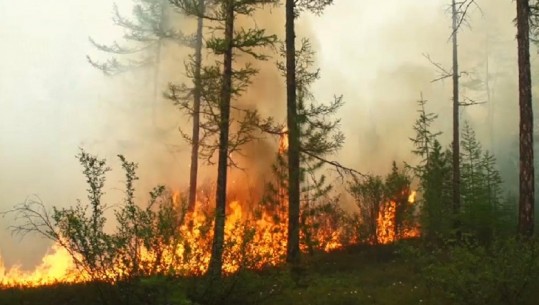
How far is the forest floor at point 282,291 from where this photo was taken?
7.75m

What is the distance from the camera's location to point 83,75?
30.1 m

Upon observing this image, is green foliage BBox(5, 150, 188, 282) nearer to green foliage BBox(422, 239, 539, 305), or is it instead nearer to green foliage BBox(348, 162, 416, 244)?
green foliage BBox(422, 239, 539, 305)

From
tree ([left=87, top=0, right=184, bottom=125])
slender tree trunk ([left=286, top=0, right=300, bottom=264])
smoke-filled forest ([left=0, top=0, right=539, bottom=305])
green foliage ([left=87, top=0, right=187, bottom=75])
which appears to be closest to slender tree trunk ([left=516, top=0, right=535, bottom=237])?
smoke-filled forest ([left=0, top=0, right=539, bottom=305])

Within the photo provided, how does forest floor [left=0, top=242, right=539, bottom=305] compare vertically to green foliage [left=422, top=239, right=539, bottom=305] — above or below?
below

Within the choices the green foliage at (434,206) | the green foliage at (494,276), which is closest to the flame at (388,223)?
the green foliage at (434,206)

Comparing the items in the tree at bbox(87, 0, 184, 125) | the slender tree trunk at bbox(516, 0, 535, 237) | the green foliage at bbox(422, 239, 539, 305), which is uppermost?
the tree at bbox(87, 0, 184, 125)

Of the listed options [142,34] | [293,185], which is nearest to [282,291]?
[293,185]

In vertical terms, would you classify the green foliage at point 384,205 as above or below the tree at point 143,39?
below

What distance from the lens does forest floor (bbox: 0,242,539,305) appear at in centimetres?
775

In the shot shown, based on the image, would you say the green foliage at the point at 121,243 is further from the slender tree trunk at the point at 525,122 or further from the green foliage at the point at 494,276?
the slender tree trunk at the point at 525,122

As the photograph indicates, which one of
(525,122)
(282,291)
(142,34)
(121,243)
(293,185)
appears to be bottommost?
(282,291)

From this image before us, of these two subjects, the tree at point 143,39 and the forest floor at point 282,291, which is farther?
the tree at point 143,39

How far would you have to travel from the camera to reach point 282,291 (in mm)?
9734

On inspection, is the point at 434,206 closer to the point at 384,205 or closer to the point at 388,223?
the point at 384,205
